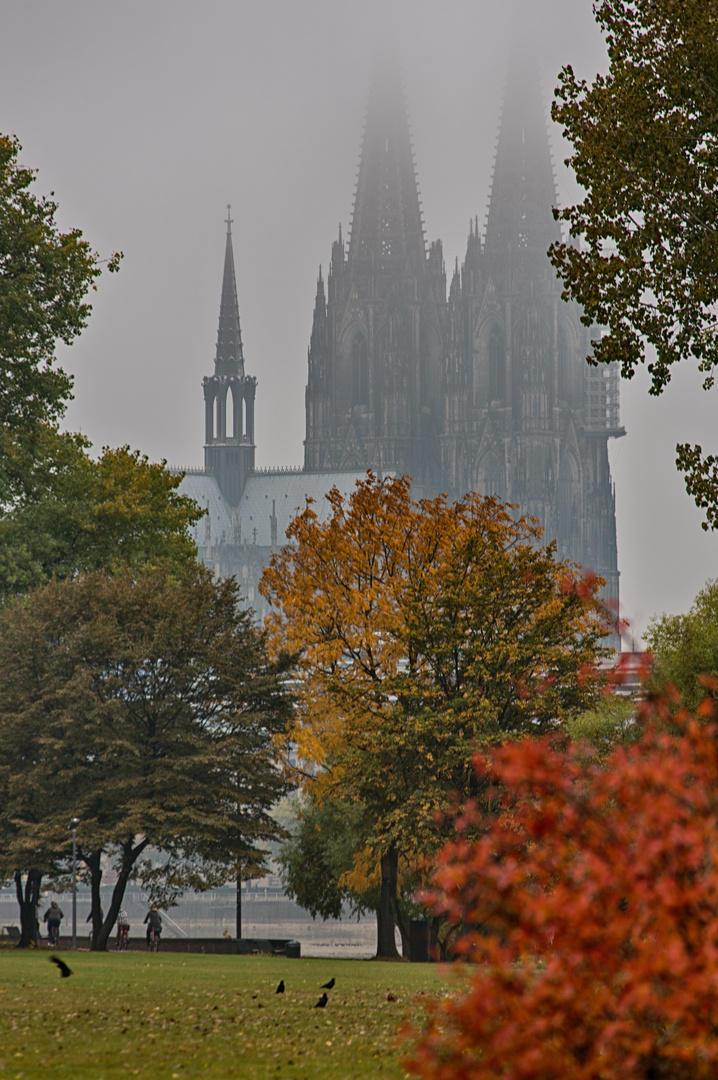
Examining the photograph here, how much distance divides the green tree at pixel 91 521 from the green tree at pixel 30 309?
6.24 ft

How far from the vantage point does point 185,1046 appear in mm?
11383

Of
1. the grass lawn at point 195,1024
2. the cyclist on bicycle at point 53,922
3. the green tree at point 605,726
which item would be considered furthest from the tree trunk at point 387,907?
the grass lawn at point 195,1024

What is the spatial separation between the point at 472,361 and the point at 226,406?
3521 cm

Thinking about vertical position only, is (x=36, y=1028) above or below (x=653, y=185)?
below

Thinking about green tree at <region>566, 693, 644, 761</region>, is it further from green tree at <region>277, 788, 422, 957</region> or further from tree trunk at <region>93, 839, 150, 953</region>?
green tree at <region>277, 788, 422, 957</region>

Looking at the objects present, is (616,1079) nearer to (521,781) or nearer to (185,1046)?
(521,781)

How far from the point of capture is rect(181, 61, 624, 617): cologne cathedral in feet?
519

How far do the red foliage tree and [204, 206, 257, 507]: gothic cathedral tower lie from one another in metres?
169

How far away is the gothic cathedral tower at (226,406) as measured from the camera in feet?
563

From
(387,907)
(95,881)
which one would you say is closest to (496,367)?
(387,907)

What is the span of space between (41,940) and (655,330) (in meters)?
28.8

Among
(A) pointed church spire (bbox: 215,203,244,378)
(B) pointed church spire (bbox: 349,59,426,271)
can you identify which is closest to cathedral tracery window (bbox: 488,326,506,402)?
(B) pointed church spire (bbox: 349,59,426,271)

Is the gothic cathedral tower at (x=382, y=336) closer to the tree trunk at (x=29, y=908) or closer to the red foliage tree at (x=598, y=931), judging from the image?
the tree trunk at (x=29, y=908)

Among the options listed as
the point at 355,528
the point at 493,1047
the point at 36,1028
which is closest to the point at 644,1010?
the point at 493,1047
